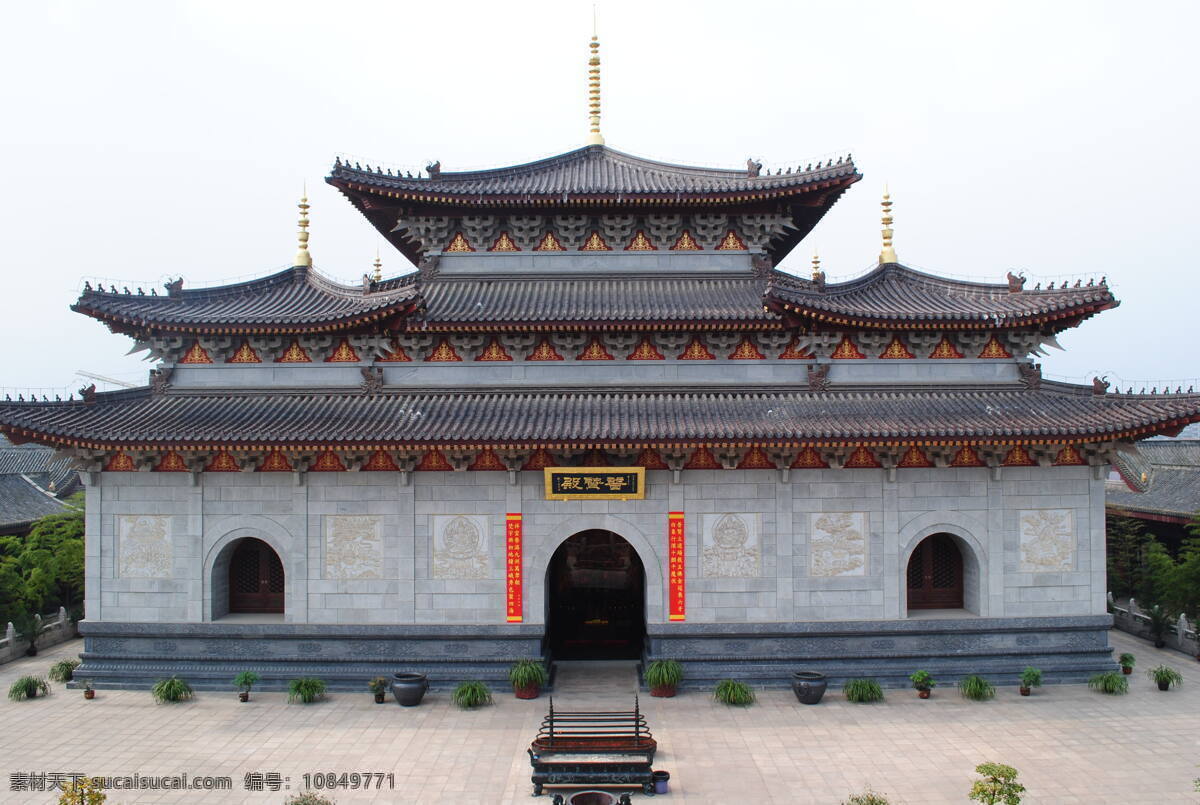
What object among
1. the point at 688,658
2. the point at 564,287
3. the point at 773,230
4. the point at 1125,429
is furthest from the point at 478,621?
the point at 1125,429

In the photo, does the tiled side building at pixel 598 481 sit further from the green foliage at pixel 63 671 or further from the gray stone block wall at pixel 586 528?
the green foliage at pixel 63 671

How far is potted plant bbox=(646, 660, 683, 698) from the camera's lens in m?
17.5

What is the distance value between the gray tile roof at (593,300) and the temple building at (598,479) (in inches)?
7.2

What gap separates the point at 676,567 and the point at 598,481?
2749 mm

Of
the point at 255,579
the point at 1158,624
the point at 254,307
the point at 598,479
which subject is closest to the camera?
the point at 598,479

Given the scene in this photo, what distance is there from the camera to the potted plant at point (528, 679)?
17438mm

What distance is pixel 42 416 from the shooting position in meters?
18.1

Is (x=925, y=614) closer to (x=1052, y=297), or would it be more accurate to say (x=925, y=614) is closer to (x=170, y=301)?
(x=1052, y=297)

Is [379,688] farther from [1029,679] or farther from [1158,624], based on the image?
[1158,624]

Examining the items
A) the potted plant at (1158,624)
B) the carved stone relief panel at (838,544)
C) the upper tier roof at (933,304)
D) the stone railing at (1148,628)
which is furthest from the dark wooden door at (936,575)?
the potted plant at (1158,624)

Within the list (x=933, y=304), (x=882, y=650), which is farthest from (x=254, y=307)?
(x=882, y=650)

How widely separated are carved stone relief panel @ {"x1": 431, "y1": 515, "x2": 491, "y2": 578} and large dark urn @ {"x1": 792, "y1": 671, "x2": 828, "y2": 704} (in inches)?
293

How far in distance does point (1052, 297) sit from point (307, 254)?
1950 cm

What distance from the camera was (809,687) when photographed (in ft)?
55.9
